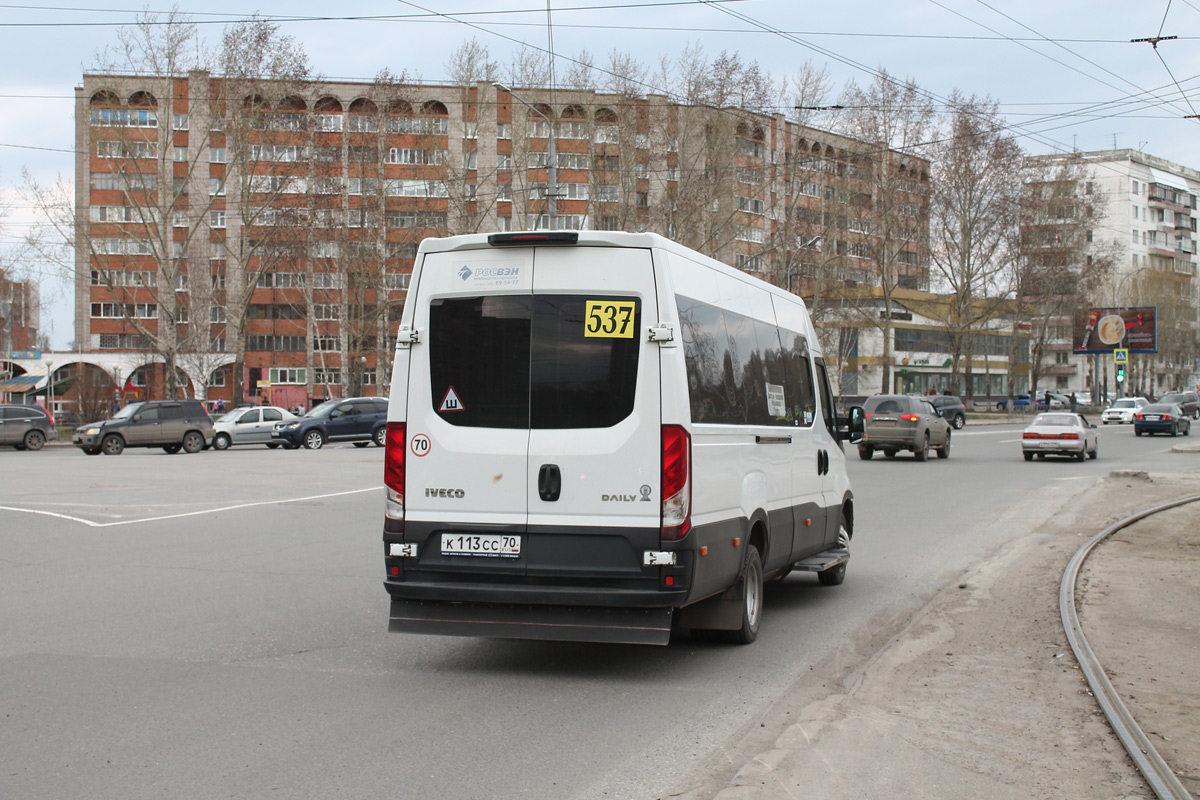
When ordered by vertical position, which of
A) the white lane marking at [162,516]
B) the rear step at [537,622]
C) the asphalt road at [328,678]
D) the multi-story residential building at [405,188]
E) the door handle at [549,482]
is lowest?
the white lane marking at [162,516]

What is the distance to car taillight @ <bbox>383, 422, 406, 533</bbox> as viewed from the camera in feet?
22.5

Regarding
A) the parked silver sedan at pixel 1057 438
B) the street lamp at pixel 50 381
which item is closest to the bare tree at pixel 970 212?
the parked silver sedan at pixel 1057 438

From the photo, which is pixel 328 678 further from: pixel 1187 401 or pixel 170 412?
pixel 1187 401

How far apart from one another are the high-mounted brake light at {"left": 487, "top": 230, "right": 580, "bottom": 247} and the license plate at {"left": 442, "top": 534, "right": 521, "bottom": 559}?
174 centimetres

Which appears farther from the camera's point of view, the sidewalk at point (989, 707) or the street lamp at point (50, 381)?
the street lamp at point (50, 381)

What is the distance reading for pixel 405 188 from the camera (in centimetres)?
6109

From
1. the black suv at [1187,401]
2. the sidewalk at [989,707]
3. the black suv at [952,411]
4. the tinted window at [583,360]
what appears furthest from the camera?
the black suv at [1187,401]

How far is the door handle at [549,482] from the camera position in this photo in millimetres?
6582

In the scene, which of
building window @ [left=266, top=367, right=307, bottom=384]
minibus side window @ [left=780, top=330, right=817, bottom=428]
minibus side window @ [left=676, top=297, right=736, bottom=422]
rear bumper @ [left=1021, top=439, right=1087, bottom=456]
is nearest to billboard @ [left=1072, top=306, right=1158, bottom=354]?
rear bumper @ [left=1021, top=439, right=1087, bottom=456]

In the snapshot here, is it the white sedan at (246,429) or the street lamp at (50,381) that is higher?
the street lamp at (50,381)

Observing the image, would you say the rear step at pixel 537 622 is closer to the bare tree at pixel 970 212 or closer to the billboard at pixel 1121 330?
the bare tree at pixel 970 212

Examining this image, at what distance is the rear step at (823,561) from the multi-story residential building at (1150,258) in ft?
317

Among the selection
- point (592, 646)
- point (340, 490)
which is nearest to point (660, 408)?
point (592, 646)

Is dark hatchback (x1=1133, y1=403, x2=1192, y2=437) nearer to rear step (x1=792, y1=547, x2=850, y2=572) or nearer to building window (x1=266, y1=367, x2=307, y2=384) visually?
rear step (x1=792, y1=547, x2=850, y2=572)
